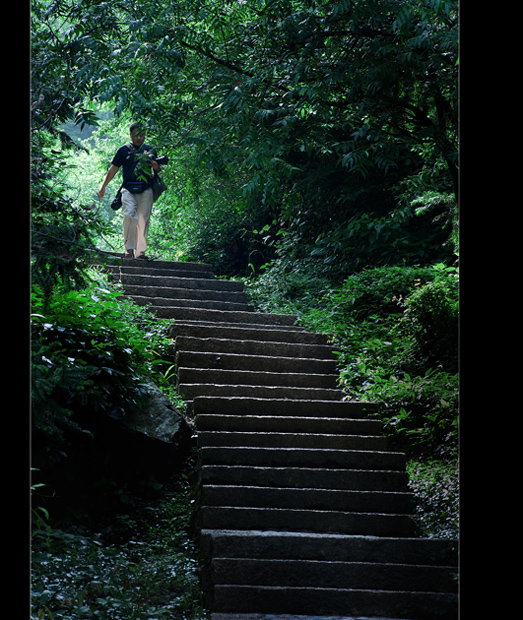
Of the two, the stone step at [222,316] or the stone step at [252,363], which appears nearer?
the stone step at [252,363]

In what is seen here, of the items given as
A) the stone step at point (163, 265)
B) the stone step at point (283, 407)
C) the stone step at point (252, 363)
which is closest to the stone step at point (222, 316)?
the stone step at point (252, 363)

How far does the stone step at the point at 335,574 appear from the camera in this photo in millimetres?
4145

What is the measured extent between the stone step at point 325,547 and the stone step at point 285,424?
3.56 feet

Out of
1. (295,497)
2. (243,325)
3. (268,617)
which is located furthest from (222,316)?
(268,617)

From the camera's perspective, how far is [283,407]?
5.84m

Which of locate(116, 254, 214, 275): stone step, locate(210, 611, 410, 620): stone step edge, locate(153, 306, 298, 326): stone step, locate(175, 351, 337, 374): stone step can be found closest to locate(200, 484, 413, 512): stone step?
locate(210, 611, 410, 620): stone step edge

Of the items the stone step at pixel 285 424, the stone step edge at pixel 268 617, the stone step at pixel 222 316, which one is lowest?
the stone step edge at pixel 268 617

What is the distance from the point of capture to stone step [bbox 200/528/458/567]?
4.28 m

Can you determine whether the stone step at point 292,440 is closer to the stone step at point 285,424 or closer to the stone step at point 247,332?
the stone step at point 285,424

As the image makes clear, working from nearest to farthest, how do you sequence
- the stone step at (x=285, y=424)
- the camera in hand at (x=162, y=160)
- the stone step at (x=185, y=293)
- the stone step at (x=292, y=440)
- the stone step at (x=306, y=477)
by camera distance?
the stone step at (x=306, y=477)
the stone step at (x=292, y=440)
the stone step at (x=285, y=424)
the stone step at (x=185, y=293)
the camera in hand at (x=162, y=160)

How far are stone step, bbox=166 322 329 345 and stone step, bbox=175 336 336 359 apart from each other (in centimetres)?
20

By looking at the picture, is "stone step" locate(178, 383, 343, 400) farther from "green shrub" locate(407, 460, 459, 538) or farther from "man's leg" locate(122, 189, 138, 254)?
"man's leg" locate(122, 189, 138, 254)
